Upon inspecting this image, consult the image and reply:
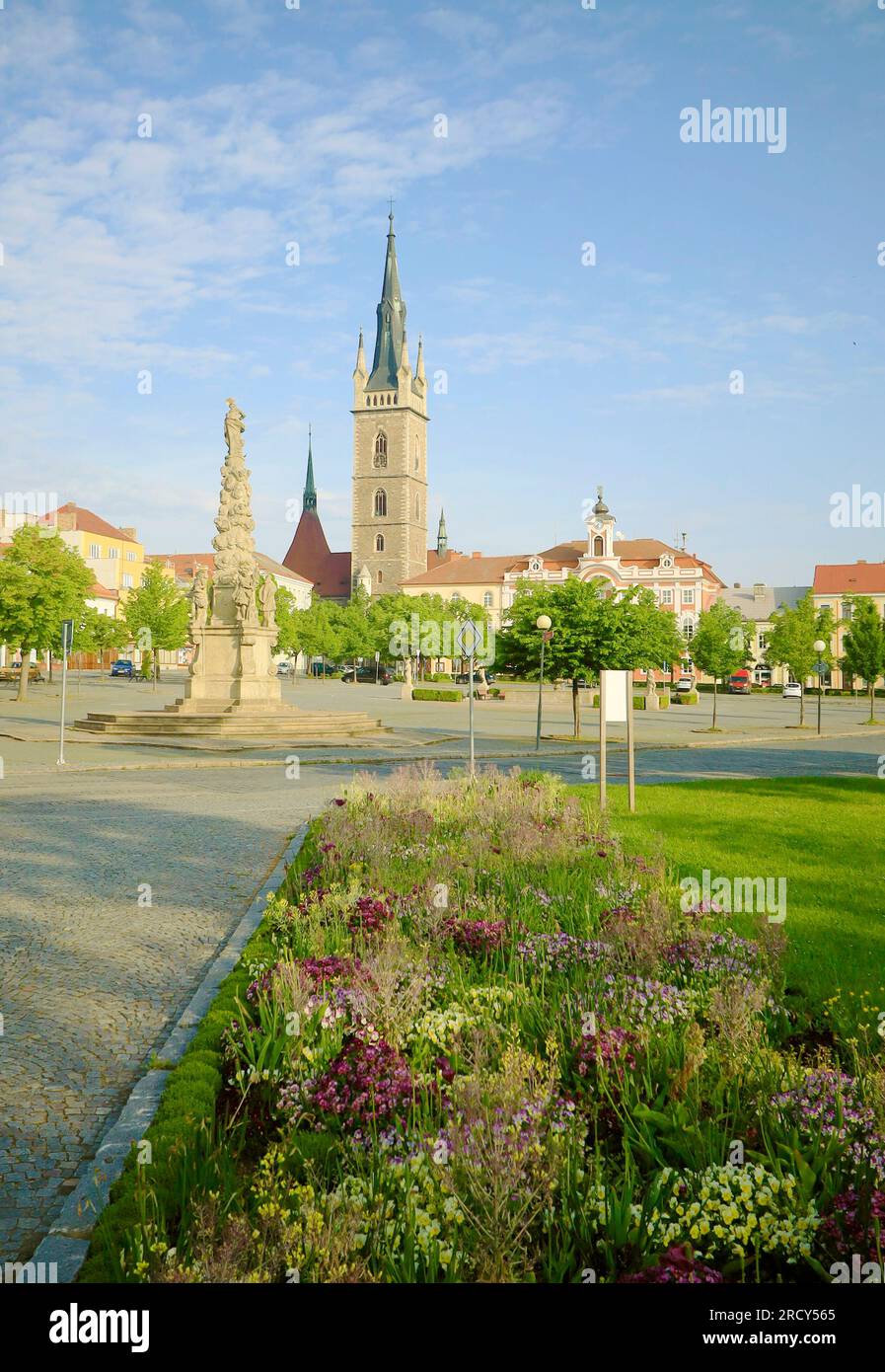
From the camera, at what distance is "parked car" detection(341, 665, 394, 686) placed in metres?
94.9

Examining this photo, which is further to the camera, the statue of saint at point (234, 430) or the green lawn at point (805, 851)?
the statue of saint at point (234, 430)

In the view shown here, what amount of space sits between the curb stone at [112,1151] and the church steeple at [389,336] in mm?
142751

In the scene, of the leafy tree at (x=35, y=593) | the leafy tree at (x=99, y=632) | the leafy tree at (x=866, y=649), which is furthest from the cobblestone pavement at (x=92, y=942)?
the leafy tree at (x=866, y=649)

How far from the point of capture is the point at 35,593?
44.0 metres

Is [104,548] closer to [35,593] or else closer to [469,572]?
[469,572]

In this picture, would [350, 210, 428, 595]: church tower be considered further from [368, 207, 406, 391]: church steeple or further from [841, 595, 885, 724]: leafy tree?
[841, 595, 885, 724]: leafy tree

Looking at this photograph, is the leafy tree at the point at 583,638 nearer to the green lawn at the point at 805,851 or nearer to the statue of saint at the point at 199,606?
the statue of saint at the point at 199,606

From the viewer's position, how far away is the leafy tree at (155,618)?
69250 mm

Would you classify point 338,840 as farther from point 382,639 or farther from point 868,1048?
point 382,639

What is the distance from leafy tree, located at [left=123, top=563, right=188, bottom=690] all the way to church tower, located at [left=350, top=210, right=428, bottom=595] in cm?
6749

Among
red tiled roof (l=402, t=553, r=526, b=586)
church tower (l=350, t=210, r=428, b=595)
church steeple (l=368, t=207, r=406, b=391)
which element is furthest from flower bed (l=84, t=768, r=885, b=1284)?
church steeple (l=368, t=207, r=406, b=391)

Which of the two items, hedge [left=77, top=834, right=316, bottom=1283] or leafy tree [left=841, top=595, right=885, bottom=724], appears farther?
leafy tree [left=841, top=595, right=885, bottom=724]
